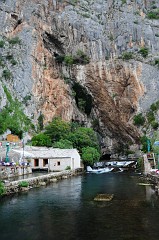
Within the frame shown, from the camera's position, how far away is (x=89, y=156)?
204ft

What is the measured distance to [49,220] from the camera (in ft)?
68.8

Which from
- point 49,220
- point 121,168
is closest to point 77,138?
point 121,168

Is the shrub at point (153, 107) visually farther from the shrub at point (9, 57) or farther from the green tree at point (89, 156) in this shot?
the shrub at point (9, 57)

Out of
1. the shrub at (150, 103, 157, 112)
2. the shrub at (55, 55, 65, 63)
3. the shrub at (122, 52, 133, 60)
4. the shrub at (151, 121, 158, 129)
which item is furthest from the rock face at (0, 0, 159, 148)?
the shrub at (151, 121, 158, 129)

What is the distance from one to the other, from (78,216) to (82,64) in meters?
60.9

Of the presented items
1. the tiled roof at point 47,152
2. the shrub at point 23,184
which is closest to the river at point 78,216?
the shrub at point 23,184

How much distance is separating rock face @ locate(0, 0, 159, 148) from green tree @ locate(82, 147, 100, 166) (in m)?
14.3

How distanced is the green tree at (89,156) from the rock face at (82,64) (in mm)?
14303

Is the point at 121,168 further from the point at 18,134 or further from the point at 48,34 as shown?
the point at 48,34

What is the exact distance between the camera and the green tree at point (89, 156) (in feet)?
204

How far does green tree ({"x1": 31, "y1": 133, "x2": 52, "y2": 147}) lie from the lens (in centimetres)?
6241

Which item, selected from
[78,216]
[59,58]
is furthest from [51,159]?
[59,58]

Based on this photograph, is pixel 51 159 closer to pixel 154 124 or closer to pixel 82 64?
pixel 154 124

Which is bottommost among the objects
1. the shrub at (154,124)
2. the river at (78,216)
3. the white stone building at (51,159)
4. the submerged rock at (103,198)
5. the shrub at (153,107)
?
the river at (78,216)
